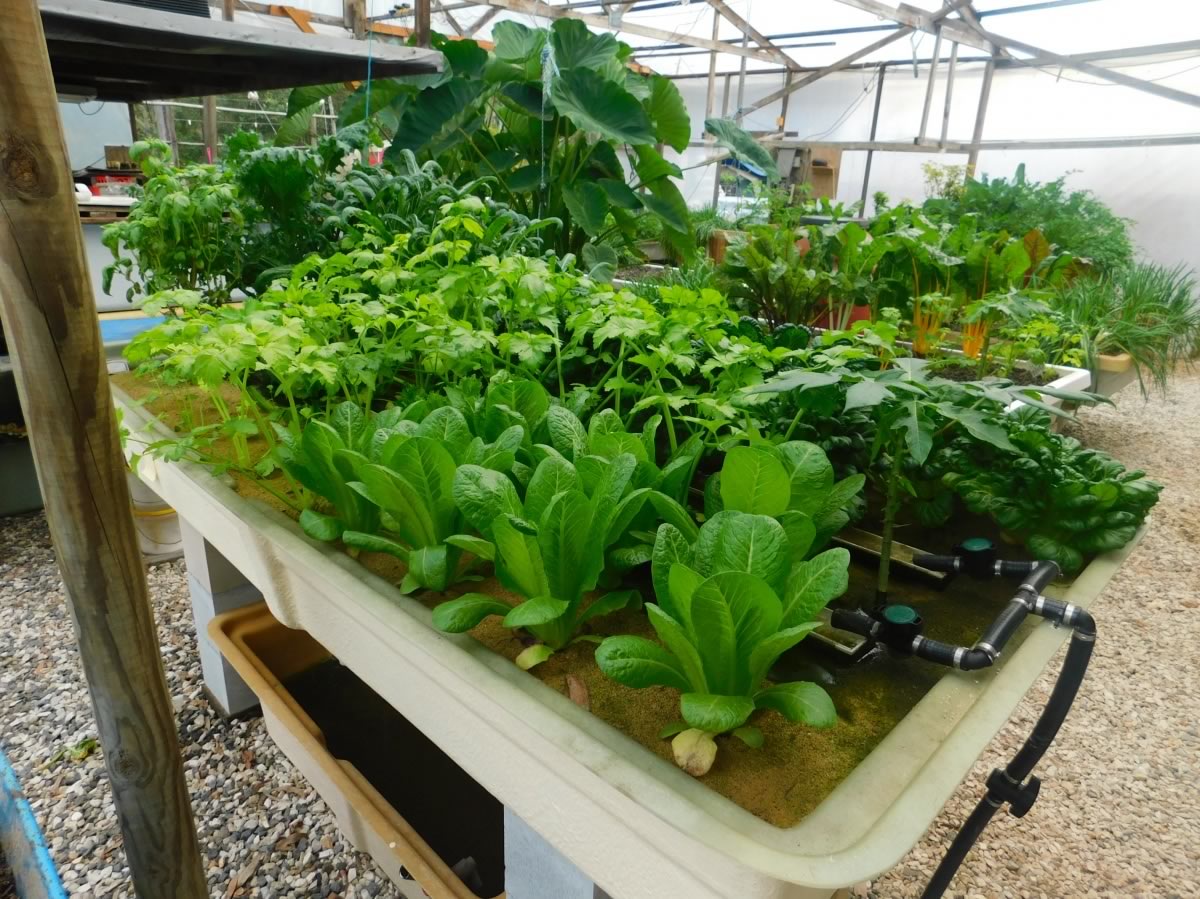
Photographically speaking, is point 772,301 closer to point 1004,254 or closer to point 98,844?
point 1004,254

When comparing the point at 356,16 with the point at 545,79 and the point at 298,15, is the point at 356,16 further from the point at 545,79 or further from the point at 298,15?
the point at 545,79

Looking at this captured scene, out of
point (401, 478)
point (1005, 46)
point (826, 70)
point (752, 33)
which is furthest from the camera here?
point (826, 70)

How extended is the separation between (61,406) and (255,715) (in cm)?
124

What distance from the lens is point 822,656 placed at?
0.82m

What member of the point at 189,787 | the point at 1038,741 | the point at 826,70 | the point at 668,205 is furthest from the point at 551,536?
the point at 826,70

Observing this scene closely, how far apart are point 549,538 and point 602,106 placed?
107 inches

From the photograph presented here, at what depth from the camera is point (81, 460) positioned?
680 mm

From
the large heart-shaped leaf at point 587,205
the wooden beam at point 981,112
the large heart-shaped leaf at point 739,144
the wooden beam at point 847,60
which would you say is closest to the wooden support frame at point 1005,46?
the wooden beam at point 847,60

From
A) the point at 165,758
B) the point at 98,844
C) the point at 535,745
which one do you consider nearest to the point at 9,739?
the point at 98,844

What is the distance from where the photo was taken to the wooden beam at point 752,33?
5461 mm

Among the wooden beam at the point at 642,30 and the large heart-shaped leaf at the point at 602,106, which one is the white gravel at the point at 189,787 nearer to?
the large heart-shaped leaf at the point at 602,106

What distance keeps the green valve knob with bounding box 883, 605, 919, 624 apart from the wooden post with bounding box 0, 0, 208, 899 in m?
0.79

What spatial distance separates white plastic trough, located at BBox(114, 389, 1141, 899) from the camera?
54cm

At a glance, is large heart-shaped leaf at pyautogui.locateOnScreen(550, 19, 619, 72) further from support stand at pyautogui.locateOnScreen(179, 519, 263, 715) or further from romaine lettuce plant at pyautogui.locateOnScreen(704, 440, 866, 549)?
romaine lettuce plant at pyautogui.locateOnScreen(704, 440, 866, 549)
